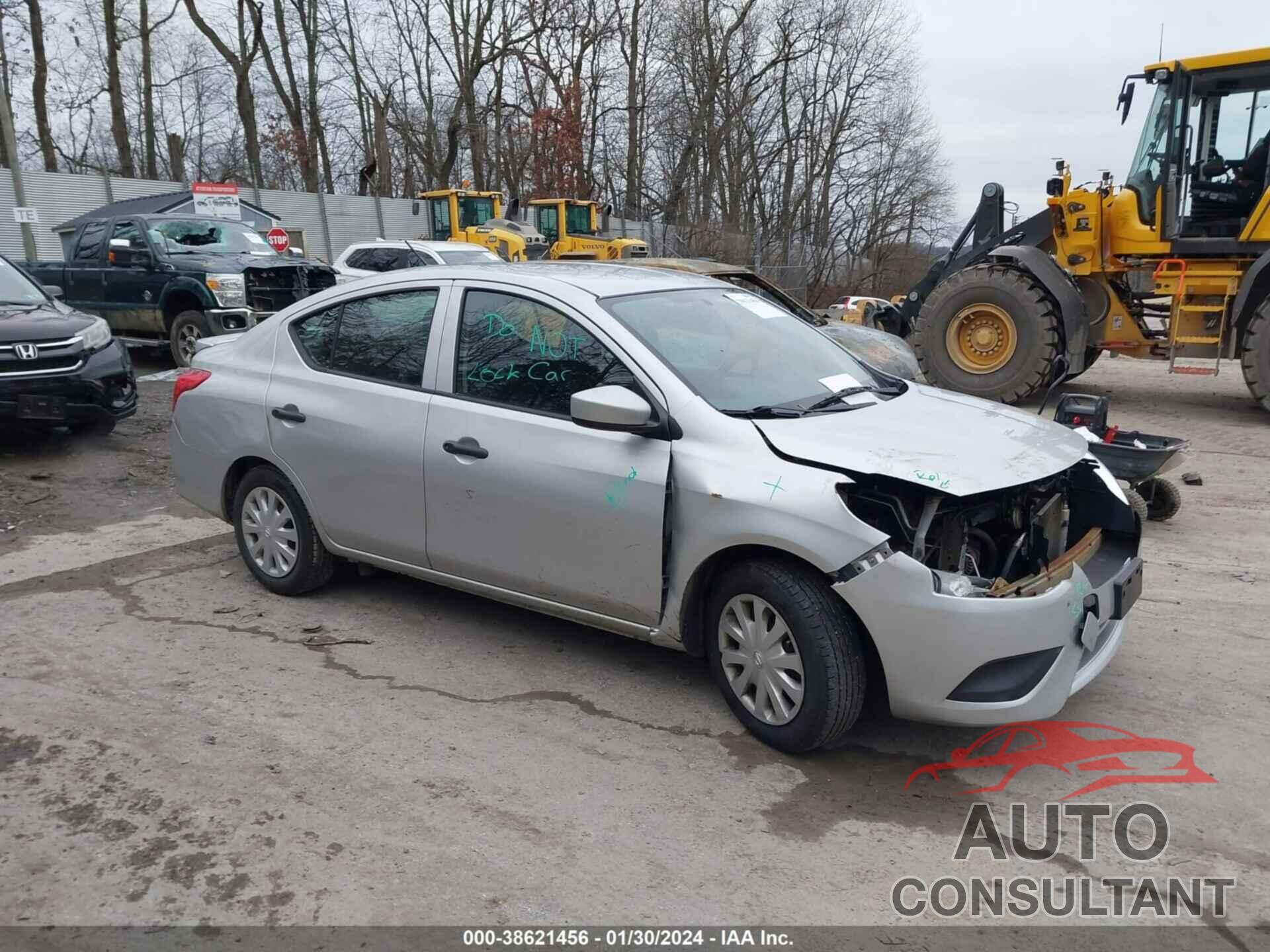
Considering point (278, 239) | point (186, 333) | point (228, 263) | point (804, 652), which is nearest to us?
point (804, 652)

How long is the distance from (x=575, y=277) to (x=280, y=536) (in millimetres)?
2108

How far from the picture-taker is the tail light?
5.51 m

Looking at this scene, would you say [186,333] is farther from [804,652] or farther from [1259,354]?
[1259,354]

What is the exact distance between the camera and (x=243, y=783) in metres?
3.54

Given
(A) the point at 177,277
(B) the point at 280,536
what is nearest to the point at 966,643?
(B) the point at 280,536

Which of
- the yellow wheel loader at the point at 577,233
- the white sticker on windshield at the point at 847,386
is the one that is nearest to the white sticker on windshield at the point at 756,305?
the white sticker on windshield at the point at 847,386

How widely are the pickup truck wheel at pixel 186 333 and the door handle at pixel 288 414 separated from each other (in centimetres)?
764

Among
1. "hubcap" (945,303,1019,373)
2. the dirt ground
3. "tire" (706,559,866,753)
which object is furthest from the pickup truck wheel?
"tire" (706,559,866,753)

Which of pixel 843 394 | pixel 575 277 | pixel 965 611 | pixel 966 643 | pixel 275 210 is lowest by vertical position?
pixel 966 643

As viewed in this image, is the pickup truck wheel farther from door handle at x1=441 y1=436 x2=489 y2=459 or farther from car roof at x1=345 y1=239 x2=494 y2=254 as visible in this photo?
door handle at x1=441 y1=436 x2=489 y2=459

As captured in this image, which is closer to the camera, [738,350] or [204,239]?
[738,350]

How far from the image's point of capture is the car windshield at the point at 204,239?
12.7 metres

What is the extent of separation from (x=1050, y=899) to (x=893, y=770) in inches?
30.1

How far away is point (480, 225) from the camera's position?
2328 centimetres
